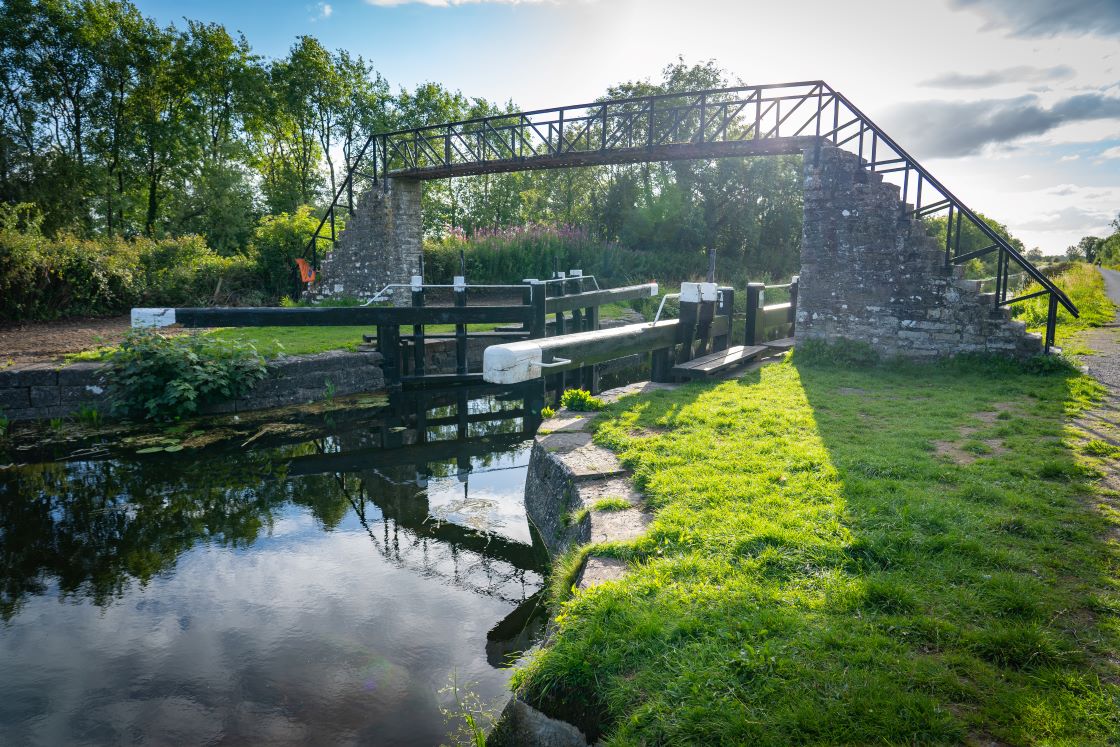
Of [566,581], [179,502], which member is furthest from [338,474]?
[566,581]

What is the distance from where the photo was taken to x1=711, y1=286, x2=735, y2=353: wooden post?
28.8 ft

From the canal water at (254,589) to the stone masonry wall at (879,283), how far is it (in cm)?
507

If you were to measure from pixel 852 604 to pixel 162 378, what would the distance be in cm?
817

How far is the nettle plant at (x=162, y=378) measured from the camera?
7.80m

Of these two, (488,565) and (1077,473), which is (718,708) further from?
(1077,473)

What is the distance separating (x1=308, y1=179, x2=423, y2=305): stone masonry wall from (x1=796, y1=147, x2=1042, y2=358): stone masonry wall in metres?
10.6

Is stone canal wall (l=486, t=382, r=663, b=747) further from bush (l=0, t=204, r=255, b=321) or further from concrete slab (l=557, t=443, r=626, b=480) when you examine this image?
bush (l=0, t=204, r=255, b=321)

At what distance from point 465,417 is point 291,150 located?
2881cm

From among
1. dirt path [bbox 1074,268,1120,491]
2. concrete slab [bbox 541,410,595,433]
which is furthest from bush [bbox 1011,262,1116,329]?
concrete slab [bbox 541,410,595,433]

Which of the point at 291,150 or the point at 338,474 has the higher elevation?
the point at 291,150

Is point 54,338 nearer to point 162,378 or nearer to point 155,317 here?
point 162,378

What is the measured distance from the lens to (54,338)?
10.2 meters

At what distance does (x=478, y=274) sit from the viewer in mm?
17812

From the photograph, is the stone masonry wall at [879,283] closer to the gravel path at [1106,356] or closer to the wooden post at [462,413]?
the gravel path at [1106,356]
